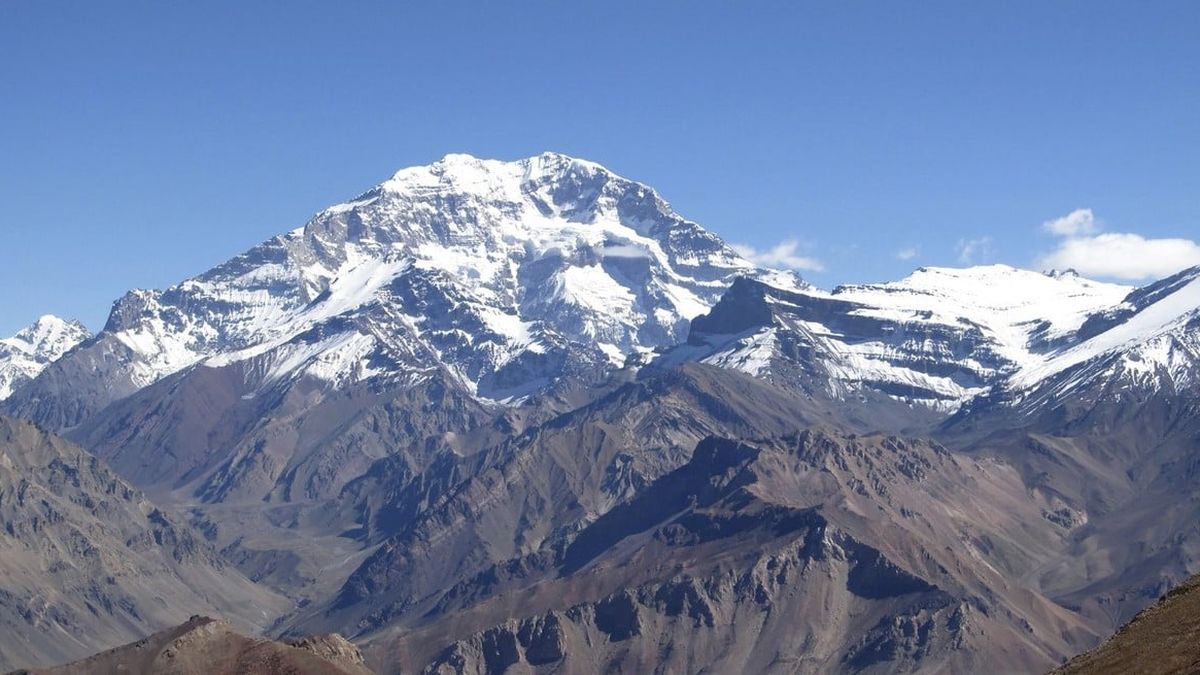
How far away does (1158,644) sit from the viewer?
401 ft

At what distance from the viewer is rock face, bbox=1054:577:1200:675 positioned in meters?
117

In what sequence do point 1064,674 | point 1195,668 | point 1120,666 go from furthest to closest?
point 1064,674 < point 1120,666 < point 1195,668

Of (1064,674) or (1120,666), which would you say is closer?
(1120,666)

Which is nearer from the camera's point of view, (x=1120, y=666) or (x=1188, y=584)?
(x=1120, y=666)

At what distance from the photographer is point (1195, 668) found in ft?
367

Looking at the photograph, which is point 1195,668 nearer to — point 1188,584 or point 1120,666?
point 1120,666

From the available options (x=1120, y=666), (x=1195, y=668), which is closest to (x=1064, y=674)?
(x=1120, y=666)

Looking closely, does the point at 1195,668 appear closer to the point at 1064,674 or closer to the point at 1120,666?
the point at 1120,666

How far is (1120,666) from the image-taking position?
123 metres

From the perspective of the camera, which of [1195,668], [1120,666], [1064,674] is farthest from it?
[1064,674]

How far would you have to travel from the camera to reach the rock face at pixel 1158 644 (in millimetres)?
116562

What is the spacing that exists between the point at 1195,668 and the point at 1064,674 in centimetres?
2018

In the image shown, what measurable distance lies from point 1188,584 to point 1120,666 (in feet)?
54.5

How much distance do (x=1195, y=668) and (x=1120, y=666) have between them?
36.4 ft
